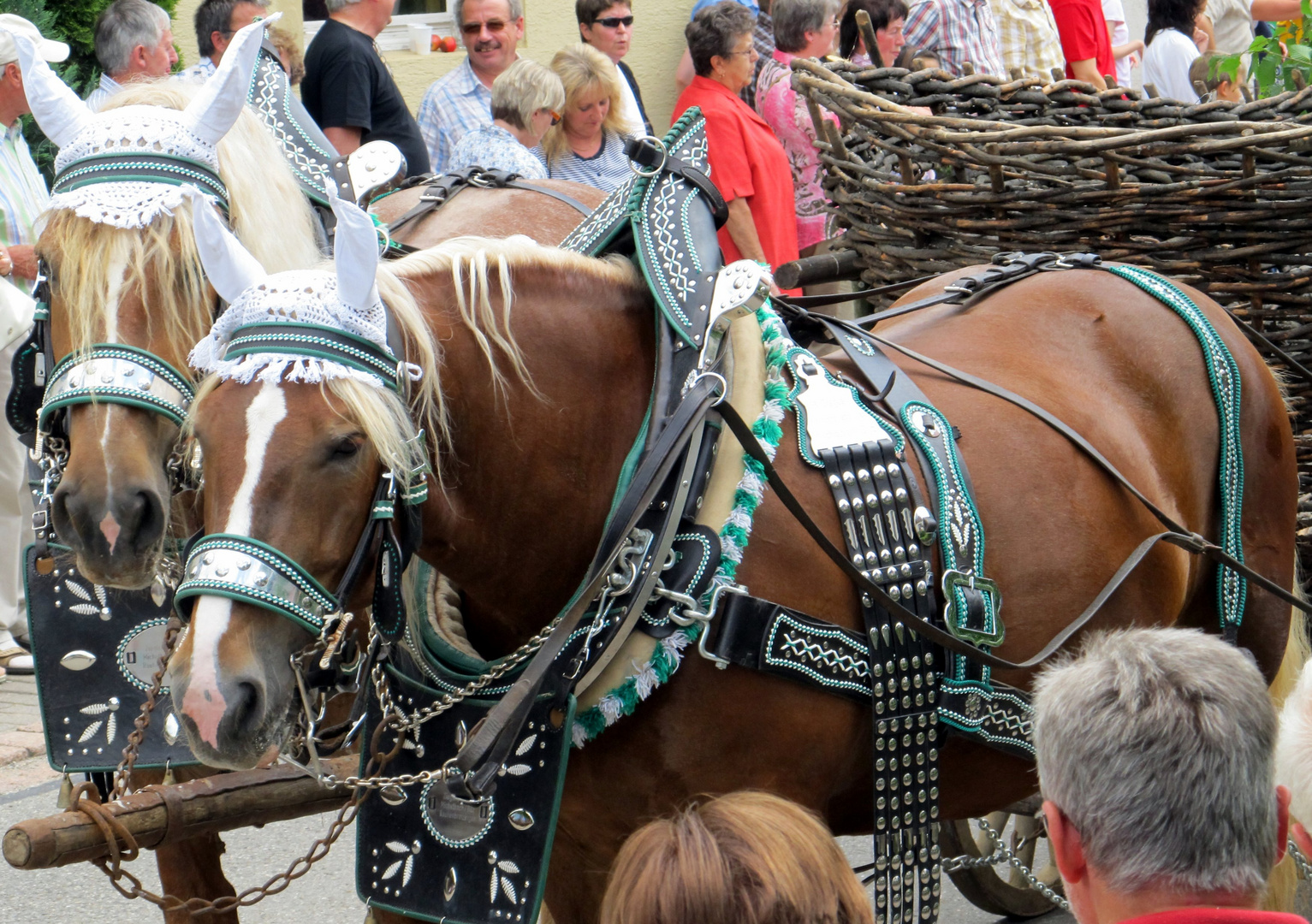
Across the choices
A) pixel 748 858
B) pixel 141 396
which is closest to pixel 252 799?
pixel 141 396

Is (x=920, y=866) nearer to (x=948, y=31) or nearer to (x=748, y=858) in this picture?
(x=748, y=858)

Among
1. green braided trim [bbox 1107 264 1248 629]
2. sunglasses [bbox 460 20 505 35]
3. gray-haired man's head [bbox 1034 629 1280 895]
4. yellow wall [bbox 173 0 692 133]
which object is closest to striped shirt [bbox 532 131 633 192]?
sunglasses [bbox 460 20 505 35]

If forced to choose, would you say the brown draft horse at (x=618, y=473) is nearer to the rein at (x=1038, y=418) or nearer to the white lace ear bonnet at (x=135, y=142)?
the rein at (x=1038, y=418)

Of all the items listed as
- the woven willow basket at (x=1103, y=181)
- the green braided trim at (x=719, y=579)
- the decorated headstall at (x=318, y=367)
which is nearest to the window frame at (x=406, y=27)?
the woven willow basket at (x=1103, y=181)

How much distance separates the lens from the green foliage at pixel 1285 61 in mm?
3680

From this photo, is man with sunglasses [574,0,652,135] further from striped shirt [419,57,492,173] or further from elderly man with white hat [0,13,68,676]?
elderly man with white hat [0,13,68,676]

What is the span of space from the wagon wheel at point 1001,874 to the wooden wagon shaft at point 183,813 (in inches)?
59.7

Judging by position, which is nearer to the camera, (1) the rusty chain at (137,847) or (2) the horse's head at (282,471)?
(2) the horse's head at (282,471)

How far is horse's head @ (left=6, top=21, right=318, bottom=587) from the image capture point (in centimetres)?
217

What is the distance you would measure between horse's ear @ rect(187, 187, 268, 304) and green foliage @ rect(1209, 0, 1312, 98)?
277cm

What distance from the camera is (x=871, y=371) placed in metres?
2.48

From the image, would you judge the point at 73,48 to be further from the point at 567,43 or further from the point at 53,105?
the point at 53,105

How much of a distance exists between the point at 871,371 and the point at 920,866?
80 cm

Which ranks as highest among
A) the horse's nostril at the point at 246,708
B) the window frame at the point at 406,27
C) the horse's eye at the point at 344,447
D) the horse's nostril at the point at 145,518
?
the window frame at the point at 406,27
